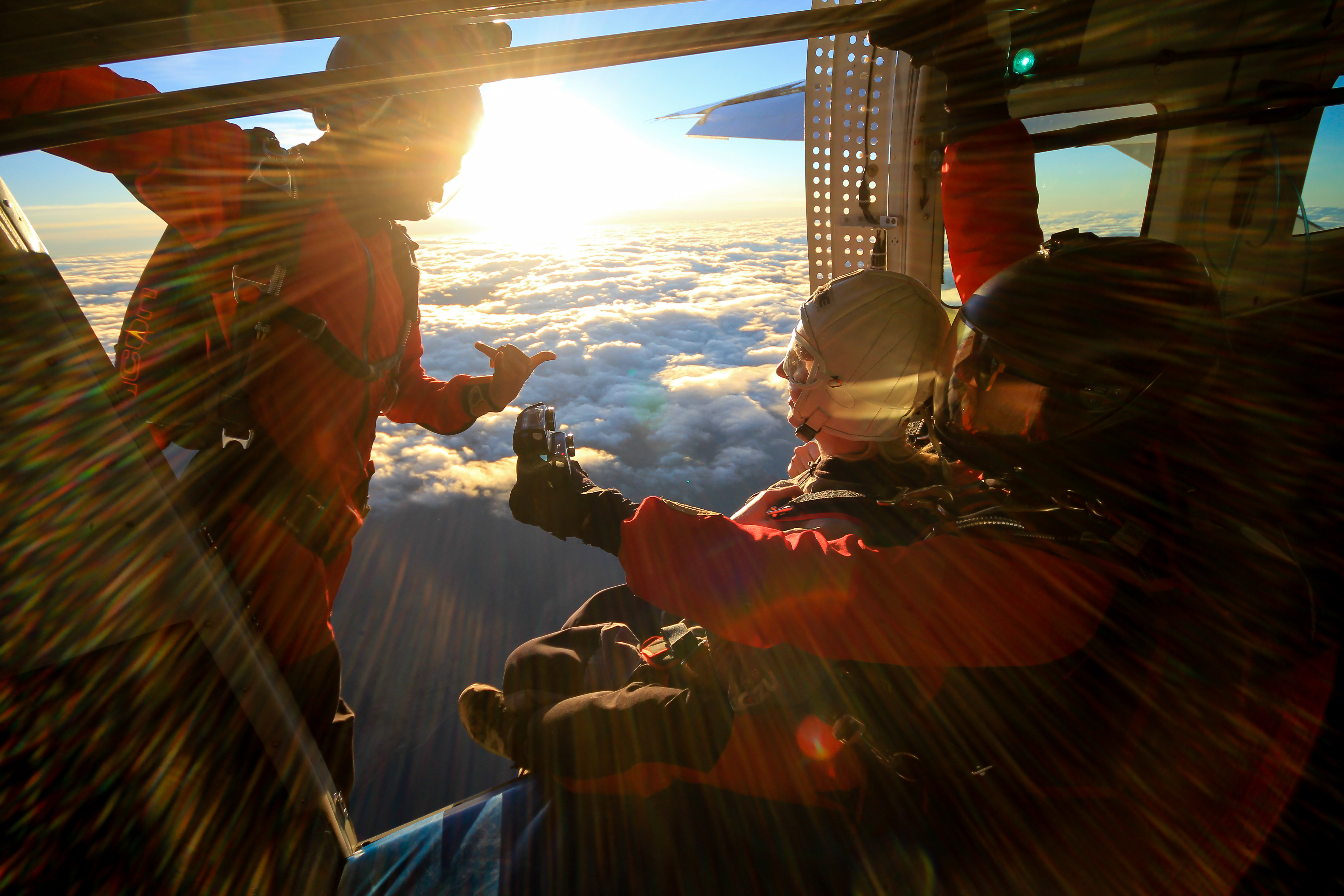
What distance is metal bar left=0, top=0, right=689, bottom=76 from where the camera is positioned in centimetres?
77

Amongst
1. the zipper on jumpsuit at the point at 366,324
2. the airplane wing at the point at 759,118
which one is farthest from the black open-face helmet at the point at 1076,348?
the airplane wing at the point at 759,118

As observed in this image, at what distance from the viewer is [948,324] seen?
5.64 ft

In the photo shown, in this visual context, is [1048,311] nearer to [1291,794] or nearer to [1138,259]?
[1138,259]

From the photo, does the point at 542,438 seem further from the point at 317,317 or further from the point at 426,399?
the point at 426,399

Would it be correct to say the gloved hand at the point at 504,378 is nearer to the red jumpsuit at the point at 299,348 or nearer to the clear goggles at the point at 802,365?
the red jumpsuit at the point at 299,348

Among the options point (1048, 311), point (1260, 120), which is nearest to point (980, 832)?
point (1048, 311)

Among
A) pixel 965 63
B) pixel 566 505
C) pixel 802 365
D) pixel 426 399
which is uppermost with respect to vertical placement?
pixel 965 63

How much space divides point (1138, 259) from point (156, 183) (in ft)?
7.12

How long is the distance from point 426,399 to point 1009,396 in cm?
198

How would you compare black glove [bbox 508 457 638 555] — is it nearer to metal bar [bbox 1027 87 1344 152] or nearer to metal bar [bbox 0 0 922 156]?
metal bar [bbox 0 0 922 156]

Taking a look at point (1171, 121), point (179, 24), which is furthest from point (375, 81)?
point (1171, 121)

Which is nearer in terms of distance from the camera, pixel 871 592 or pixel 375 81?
pixel 375 81

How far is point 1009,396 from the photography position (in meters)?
1.24

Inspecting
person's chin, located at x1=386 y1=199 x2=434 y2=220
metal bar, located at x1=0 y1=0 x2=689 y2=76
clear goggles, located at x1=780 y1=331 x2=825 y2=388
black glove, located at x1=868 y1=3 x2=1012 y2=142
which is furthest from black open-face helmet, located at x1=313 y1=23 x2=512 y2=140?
clear goggles, located at x1=780 y1=331 x2=825 y2=388
